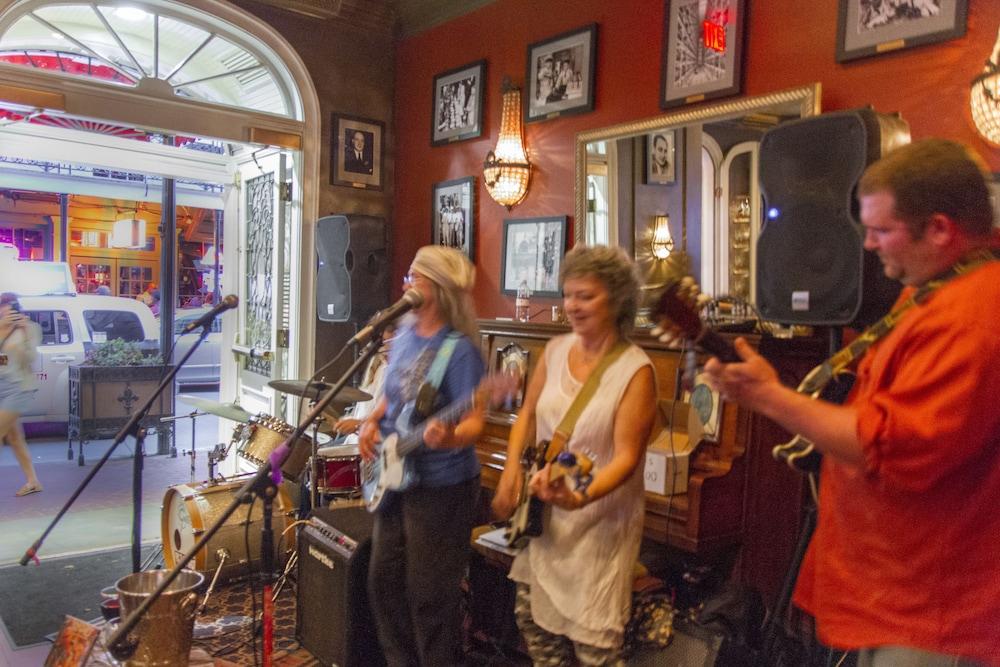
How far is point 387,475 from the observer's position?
7.60ft

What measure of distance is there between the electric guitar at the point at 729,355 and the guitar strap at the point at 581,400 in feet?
1.64

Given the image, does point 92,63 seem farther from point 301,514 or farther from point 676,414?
point 676,414

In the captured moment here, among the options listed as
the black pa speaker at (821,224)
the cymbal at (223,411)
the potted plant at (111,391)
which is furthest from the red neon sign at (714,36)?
the potted plant at (111,391)

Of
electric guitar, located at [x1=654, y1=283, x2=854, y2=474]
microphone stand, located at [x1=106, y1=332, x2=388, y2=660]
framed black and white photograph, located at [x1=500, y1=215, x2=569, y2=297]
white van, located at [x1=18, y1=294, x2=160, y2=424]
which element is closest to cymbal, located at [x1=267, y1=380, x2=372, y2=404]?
Answer: microphone stand, located at [x1=106, y1=332, x2=388, y2=660]

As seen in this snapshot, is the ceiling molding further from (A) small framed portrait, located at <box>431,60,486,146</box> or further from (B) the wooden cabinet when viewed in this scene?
(B) the wooden cabinet

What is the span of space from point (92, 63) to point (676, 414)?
15.9 feet

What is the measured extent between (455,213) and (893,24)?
108 inches

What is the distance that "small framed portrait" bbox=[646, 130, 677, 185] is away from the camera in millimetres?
3414

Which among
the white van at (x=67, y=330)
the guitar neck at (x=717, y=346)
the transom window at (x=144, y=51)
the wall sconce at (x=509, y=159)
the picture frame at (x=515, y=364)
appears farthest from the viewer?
the white van at (x=67, y=330)

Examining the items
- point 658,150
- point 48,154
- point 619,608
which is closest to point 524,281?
point 658,150

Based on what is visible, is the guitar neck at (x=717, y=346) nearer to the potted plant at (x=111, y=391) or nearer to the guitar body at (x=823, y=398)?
the guitar body at (x=823, y=398)

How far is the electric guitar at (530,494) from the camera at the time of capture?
1.98 meters

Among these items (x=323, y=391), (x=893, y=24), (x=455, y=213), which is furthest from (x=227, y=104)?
(x=893, y=24)

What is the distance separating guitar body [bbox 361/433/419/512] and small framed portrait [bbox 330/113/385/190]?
3.25 metres
